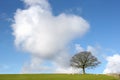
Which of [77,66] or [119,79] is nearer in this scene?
[119,79]

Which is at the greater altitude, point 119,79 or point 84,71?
point 84,71

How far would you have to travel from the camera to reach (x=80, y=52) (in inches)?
5556

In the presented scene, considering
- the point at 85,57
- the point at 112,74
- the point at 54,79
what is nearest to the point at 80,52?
the point at 85,57

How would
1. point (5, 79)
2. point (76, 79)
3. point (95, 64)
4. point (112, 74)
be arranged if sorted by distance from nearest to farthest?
1. point (5, 79)
2. point (76, 79)
3. point (112, 74)
4. point (95, 64)

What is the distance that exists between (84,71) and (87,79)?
162 feet

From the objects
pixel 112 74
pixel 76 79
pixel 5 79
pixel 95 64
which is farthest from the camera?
pixel 95 64

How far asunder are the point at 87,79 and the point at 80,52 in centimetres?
5033

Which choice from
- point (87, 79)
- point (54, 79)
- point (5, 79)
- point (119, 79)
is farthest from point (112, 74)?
point (5, 79)

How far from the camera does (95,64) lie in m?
139

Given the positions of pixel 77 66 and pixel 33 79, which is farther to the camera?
pixel 77 66

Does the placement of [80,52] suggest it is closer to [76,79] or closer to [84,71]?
[84,71]

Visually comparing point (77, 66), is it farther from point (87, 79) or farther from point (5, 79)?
point (5, 79)

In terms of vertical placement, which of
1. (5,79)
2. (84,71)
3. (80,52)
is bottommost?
(5,79)

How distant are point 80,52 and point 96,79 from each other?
163ft
